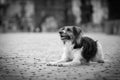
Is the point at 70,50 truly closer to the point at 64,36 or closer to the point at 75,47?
the point at 75,47

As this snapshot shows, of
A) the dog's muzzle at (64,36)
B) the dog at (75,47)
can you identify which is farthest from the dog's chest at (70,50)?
the dog's muzzle at (64,36)

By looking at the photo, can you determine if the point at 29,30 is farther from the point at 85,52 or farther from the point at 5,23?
the point at 85,52

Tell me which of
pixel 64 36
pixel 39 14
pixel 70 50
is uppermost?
pixel 39 14

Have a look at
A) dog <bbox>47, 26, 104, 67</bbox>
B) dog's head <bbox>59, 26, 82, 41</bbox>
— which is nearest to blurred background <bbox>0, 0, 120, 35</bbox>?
dog <bbox>47, 26, 104, 67</bbox>

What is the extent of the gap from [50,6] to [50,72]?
131ft

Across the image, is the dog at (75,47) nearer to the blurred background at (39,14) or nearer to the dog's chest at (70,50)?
the dog's chest at (70,50)

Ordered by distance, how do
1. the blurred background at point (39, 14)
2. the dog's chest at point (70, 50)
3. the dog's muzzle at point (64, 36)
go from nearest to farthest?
the dog's muzzle at point (64, 36) → the dog's chest at point (70, 50) → the blurred background at point (39, 14)

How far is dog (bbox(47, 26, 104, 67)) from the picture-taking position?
6031mm

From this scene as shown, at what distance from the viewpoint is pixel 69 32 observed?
19.8ft

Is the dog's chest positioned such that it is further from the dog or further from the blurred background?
the blurred background

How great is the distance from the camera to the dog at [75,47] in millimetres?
6031

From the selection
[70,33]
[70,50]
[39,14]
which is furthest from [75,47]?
[39,14]

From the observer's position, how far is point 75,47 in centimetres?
615

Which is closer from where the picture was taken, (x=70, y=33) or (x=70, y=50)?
(x=70, y=33)
